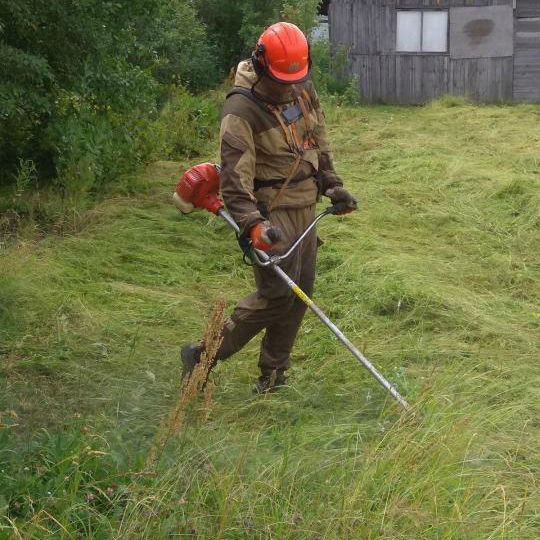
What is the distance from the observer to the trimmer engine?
4488 millimetres

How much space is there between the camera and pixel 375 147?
11148 mm

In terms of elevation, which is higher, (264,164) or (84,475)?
(264,164)

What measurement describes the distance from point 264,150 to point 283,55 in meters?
0.46

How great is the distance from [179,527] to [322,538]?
460mm

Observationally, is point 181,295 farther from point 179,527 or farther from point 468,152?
point 468,152

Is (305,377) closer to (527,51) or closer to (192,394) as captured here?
(192,394)

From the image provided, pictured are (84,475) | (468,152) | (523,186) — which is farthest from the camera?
(468,152)

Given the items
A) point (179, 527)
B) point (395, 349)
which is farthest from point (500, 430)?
point (179, 527)

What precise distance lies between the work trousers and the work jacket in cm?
11

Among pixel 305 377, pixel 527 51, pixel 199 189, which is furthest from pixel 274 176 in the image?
pixel 527 51

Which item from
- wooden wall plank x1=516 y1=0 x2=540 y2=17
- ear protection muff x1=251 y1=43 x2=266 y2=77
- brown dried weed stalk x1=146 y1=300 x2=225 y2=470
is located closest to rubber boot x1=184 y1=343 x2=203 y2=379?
brown dried weed stalk x1=146 y1=300 x2=225 y2=470

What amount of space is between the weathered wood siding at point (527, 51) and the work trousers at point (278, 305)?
13.9 metres

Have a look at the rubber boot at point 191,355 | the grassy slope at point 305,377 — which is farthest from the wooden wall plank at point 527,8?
the rubber boot at point 191,355

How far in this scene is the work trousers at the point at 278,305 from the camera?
175 inches
